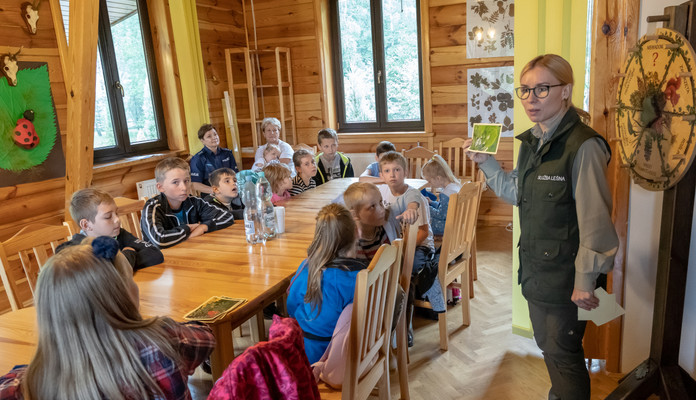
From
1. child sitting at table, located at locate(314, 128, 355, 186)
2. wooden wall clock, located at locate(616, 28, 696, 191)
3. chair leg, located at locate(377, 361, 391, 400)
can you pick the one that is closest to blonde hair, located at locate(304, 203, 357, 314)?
chair leg, located at locate(377, 361, 391, 400)

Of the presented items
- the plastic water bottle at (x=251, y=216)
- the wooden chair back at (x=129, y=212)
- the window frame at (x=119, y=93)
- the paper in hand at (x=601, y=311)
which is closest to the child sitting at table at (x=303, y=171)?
the wooden chair back at (x=129, y=212)

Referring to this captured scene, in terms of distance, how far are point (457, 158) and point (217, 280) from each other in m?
3.41

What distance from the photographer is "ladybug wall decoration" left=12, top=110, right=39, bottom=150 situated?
3.22 m

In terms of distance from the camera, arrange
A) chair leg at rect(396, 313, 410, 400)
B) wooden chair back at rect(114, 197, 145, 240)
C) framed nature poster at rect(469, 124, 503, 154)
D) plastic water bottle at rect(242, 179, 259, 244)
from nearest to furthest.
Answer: framed nature poster at rect(469, 124, 503, 154)
chair leg at rect(396, 313, 410, 400)
plastic water bottle at rect(242, 179, 259, 244)
wooden chair back at rect(114, 197, 145, 240)

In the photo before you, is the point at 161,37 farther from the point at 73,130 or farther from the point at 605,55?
the point at 605,55

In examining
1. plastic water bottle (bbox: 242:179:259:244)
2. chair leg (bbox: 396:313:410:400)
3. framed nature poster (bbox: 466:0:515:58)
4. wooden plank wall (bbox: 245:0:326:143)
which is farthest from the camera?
wooden plank wall (bbox: 245:0:326:143)

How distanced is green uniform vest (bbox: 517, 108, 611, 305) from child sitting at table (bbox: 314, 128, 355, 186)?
2.49 metres

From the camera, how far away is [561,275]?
1.57m

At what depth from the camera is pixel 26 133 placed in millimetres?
3266

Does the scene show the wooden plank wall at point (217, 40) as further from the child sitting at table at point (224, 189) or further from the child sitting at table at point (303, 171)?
the child sitting at table at point (224, 189)

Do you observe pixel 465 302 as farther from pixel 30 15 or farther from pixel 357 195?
pixel 30 15

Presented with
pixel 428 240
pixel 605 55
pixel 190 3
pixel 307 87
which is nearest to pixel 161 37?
pixel 190 3

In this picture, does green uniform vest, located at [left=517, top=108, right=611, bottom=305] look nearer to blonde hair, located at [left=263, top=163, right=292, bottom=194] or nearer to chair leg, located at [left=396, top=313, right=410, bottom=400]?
chair leg, located at [left=396, top=313, right=410, bottom=400]

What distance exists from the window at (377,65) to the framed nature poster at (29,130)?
2901 mm
